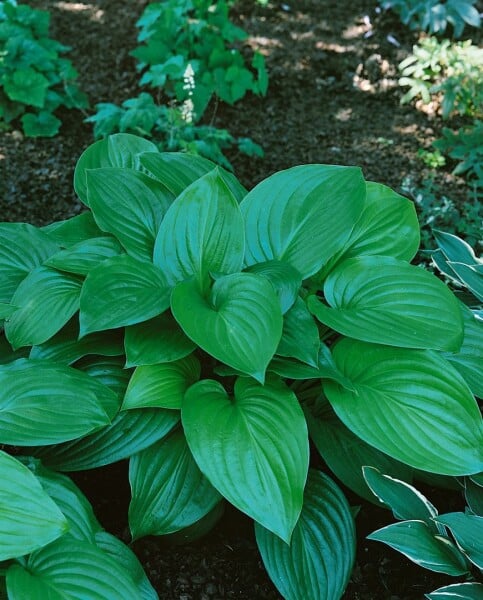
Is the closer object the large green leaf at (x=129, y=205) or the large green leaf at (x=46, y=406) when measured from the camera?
the large green leaf at (x=46, y=406)

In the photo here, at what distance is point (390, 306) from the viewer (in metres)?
1.93

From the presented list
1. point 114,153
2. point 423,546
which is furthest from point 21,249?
point 423,546

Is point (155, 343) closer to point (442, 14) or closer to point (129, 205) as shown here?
point (129, 205)

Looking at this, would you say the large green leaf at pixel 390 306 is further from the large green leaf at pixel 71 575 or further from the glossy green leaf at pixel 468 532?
the large green leaf at pixel 71 575

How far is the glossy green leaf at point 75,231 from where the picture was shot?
2250 mm

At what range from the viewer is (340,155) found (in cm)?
392

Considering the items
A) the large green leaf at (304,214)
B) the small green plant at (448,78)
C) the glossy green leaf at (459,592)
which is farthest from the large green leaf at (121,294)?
the small green plant at (448,78)

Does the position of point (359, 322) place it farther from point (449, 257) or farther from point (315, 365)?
point (449, 257)

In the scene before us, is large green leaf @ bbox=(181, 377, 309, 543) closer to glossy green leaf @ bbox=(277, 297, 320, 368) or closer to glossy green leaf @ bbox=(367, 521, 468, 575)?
glossy green leaf @ bbox=(277, 297, 320, 368)

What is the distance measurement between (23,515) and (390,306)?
1.09 metres

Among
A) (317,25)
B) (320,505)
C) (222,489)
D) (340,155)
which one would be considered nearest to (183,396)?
(222,489)

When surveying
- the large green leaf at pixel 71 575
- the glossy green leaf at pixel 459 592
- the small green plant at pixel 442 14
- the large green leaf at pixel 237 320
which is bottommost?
the glossy green leaf at pixel 459 592

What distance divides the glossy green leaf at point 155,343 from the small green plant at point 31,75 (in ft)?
7.35

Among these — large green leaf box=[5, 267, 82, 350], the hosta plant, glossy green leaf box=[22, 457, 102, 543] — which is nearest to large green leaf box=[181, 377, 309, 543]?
the hosta plant
